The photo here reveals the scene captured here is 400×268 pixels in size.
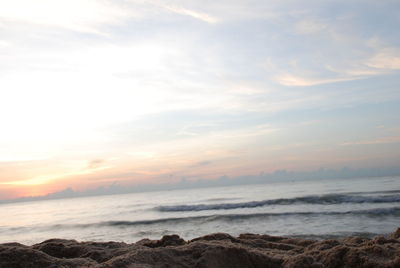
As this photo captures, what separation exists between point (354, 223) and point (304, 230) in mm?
2456

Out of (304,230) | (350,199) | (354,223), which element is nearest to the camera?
(304,230)

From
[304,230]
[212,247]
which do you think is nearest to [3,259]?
[212,247]

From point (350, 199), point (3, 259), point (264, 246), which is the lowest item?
point (350, 199)

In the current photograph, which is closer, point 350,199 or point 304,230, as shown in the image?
point 304,230

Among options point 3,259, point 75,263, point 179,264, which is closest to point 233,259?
point 179,264

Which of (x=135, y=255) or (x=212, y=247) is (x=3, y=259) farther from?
(x=212, y=247)

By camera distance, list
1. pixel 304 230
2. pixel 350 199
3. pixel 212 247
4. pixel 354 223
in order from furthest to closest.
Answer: pixel 350 199 < pixel 354 223 < pixel 304 230 < pixel 212 247

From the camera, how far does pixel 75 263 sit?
3740 mm

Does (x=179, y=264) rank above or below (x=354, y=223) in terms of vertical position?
above

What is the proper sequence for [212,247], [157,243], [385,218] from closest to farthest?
[212,247], [157,243], [385,218]

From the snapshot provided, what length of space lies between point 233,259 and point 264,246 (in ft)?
7.63

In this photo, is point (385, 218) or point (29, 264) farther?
point (385, 218)

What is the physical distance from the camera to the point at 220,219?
15.9 metres

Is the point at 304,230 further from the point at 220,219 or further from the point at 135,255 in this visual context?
the point at 135,255
